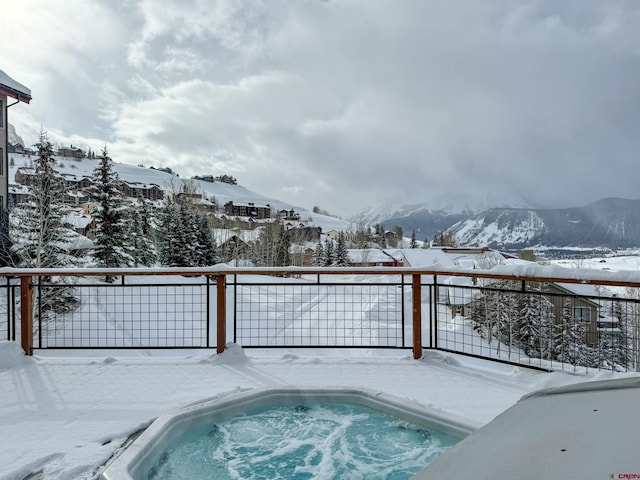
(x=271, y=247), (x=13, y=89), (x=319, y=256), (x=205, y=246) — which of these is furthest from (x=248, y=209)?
(x=13, y=89)

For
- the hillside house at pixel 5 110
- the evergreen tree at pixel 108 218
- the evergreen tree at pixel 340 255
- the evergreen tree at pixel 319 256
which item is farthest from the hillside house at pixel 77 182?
the evergreen tree at pixel 340 255

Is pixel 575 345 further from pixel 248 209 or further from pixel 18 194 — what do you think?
pixel 248 209

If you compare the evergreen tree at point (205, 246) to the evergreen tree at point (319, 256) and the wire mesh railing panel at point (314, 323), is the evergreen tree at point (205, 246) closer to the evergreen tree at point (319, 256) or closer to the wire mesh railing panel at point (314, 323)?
the wire mesh railing panel at point (314, 323)

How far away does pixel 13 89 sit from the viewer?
16.8 m

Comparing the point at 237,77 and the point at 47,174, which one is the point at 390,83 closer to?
the point at 237,77

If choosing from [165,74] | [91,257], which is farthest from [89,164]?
[165,74]

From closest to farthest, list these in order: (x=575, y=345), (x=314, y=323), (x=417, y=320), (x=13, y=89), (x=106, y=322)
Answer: (x=417, y=320), (x=106, y=322), (x=575, y=345), (x=314, y=323), (x=13, y=89)

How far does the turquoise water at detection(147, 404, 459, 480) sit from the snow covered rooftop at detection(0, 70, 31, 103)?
1973cm

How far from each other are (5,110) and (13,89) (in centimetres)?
101

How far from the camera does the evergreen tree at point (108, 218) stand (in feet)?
55.9

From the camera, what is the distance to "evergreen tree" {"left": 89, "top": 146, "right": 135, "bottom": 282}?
671 inches

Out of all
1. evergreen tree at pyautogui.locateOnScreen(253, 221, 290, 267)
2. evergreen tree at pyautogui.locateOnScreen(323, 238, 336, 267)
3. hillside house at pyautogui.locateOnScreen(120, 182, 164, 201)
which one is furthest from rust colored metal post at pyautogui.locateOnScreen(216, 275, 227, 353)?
evergreen tree at pyautogui.locateOnScreen(323, 238, 336, 267)

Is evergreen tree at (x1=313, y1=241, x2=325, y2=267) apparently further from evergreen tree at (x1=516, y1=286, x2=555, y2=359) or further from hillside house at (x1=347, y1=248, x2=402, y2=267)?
evergreen tree at (x1=516, y1=286, x2=555, y2=359)

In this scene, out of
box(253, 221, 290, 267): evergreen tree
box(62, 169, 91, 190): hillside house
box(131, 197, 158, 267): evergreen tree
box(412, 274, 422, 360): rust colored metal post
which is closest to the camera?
box(412, 274, 422, 360): rust colored metal post
